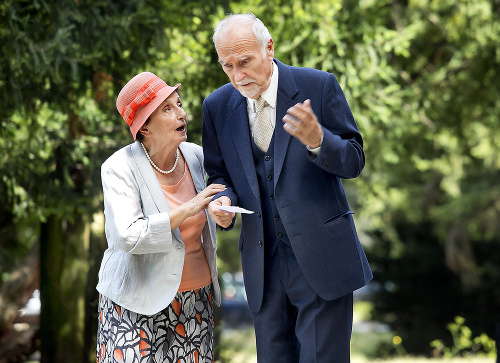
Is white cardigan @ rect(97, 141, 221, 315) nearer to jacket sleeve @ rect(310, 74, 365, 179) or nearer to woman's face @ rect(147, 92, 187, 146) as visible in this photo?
woman's face @ rect(147, 92, 187, 146)

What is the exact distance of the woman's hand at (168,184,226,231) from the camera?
2.73 meters

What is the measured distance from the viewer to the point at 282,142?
2613 mm

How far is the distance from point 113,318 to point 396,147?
6.63 m

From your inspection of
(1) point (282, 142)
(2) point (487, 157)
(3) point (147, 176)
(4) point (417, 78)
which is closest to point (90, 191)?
(3) point (147, 176)

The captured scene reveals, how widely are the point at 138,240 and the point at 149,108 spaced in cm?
58

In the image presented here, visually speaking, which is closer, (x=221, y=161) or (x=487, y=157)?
(x=221, y=161)

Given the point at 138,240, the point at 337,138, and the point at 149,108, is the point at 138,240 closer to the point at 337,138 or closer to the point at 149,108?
the point at 149,108

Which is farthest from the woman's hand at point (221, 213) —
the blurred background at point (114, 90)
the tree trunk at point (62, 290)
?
the tree trunk at point (62, 290)

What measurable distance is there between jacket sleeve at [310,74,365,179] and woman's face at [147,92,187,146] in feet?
2.10

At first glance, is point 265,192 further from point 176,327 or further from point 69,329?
point 69,329

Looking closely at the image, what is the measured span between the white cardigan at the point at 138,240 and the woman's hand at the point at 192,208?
0.10ft

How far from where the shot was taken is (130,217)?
Result: 2732 mm

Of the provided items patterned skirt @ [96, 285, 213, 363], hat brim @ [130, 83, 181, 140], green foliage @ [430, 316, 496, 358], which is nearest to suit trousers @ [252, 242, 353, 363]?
patterned skirt @ [96, 285, 213, 363]

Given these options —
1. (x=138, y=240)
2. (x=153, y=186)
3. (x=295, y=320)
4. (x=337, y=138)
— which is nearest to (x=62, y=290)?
(x=153, y=186)
